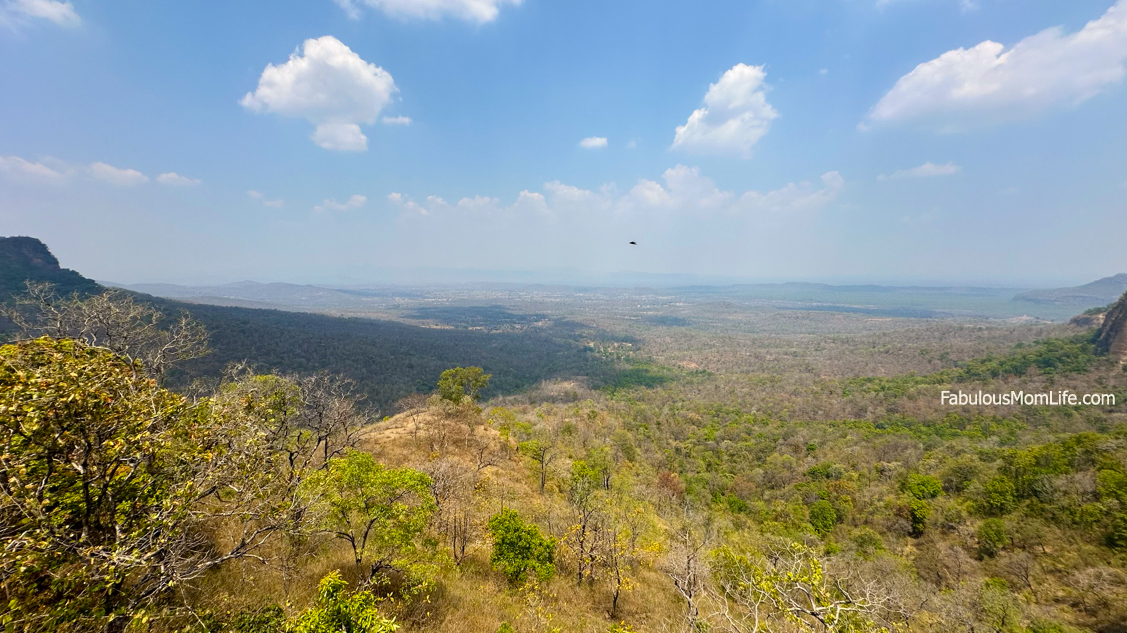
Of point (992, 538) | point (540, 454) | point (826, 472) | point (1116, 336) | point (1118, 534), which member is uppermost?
point (1116, 336)

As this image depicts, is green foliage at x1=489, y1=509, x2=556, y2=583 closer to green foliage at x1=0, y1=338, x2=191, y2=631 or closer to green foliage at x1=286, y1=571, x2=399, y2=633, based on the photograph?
green foliage at x1=286, y1=571, x2=399, y2=633

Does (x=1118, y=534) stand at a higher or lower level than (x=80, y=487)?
lower

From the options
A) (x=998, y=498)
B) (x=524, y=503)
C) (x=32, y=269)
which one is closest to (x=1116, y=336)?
(x=998, y=498)

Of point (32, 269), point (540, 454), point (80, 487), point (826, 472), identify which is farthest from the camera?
point (32, 269)

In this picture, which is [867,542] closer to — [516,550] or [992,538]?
[992,538]

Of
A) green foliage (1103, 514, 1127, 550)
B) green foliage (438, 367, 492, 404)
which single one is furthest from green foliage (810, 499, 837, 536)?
green foliage (438, 367, 492, 404)

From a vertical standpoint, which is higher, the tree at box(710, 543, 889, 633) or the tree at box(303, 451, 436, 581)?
the tree at box(303, 451, 436, 581)
